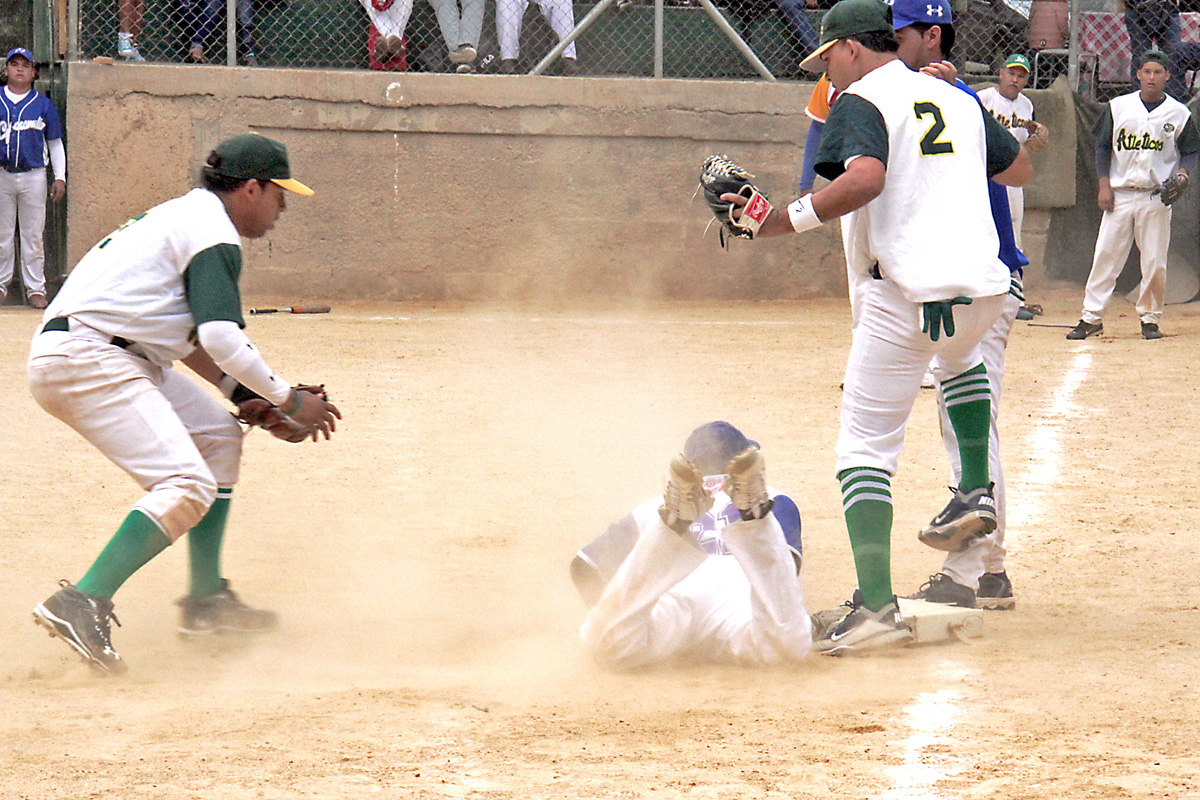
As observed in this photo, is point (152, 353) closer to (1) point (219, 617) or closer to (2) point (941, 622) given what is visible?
(1) point (219, 617)

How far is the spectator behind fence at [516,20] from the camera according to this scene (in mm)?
14547

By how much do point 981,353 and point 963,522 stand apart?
2.61 ft

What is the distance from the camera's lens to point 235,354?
438 centimetres

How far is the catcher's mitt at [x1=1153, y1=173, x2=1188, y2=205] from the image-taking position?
41.0ft

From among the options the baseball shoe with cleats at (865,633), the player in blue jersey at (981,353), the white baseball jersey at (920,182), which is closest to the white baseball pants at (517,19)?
the player in blue jersey at (981,353)

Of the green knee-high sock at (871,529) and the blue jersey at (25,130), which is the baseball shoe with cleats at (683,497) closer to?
the green knee-high sock at (871,529)

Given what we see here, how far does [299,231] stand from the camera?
14.6 meters

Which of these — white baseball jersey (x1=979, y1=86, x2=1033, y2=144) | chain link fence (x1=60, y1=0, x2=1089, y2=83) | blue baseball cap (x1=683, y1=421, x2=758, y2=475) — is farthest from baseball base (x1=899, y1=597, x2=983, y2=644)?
chain link fence (x1=60, y1=0, x2=1089, y2=83)

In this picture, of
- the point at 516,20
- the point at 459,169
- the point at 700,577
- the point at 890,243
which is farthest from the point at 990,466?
the point at 516,20

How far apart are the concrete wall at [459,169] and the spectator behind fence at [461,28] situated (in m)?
0.26

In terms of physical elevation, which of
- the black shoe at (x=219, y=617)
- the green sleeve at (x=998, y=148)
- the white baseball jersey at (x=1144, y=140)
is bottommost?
the black shoe at (x=219, y=617)

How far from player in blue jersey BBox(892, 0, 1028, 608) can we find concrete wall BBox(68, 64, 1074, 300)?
971 cm

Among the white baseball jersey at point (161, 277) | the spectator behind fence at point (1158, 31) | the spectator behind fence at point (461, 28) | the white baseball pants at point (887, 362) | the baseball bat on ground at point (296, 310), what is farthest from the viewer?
the spectator behind fence at point (1158, 31)

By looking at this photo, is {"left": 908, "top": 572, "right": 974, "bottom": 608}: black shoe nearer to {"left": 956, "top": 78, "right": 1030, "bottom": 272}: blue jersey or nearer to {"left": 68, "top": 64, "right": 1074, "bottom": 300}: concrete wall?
{"left": 956, "top": 78, "right": 1030, "bottom": 272}: blue jersey
